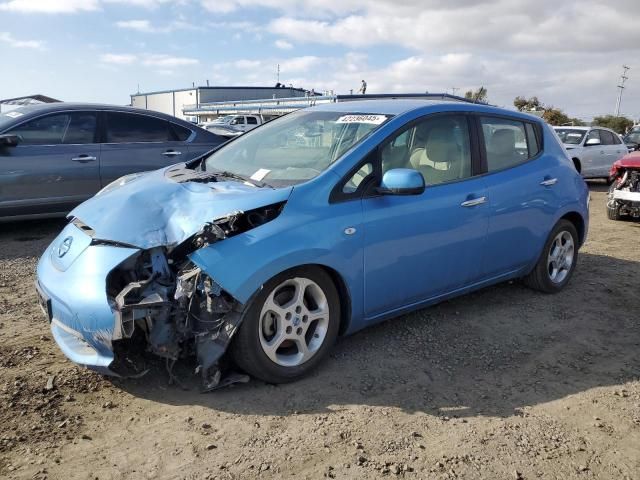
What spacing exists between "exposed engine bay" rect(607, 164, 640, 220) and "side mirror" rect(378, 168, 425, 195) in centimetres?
696

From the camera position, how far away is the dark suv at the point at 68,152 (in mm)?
6512

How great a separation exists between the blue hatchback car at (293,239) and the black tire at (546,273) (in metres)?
0.35

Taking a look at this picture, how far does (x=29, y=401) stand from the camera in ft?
10.2

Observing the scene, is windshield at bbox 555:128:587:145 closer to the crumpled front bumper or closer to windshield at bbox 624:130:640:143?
windshield at bbox 624:130:640:143

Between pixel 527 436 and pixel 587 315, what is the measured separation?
7.27 feet

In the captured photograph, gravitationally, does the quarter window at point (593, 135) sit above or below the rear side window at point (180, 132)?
above

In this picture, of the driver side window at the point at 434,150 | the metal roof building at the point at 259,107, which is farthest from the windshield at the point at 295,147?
the metal roof building at the point at 259,107

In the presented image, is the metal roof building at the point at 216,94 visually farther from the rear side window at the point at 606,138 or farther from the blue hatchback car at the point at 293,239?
the blue hatchback car at the point at 293,239

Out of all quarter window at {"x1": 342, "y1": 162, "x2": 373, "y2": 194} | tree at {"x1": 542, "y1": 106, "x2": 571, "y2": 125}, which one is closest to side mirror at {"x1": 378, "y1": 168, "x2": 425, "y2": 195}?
quarter window at {"x1": 342, "y1": 162, "x2": 373, "y2": 194}

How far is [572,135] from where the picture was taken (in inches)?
560

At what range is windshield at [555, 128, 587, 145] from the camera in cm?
1402

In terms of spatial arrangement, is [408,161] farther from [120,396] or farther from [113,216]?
[120,396]

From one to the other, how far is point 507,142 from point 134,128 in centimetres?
483

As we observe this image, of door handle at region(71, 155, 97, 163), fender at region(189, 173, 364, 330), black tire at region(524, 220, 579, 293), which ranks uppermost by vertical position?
door handle at region(71, 155, 97, 163)
